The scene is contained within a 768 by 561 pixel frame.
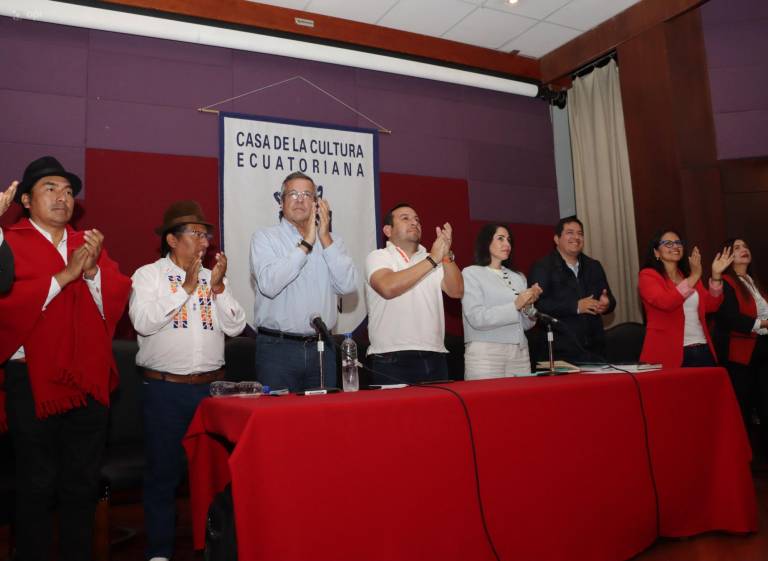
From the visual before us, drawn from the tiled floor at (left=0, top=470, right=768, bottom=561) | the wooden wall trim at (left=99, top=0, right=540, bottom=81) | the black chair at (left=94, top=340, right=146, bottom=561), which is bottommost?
the tiled floor at (left=0, top=470, right=768, bottom=561)

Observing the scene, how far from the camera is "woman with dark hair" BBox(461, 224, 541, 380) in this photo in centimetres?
283

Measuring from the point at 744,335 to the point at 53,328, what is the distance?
3.66m

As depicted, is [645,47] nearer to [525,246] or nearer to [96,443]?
[525,246]

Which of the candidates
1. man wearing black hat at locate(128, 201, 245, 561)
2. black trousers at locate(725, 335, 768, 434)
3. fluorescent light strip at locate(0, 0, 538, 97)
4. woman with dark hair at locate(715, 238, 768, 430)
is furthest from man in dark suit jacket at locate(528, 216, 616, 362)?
fluorescent light strip at locate(0, 0, 538, 97)

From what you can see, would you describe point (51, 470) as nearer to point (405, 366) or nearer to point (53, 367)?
point (53, 367)

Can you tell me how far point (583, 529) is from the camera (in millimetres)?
2018

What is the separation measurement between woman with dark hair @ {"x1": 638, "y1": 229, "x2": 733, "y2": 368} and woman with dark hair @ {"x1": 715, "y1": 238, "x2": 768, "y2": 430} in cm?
36

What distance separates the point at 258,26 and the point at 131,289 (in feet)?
8.15

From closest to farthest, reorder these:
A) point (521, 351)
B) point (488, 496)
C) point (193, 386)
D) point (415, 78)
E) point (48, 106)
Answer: point (488, 496) < point (193, 386) < point (521, 351) < point (48, 106) < point (415, 78)

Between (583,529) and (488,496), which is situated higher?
(488,496)

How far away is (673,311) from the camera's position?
3344 mm

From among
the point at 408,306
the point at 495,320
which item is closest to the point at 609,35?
the point at 495,320

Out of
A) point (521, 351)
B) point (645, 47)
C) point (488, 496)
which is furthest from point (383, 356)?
point (645, 47)

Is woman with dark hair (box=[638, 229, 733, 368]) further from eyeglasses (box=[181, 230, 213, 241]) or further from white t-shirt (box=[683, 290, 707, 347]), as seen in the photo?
eyeglasses (box=[181, 230, 213, 241])
